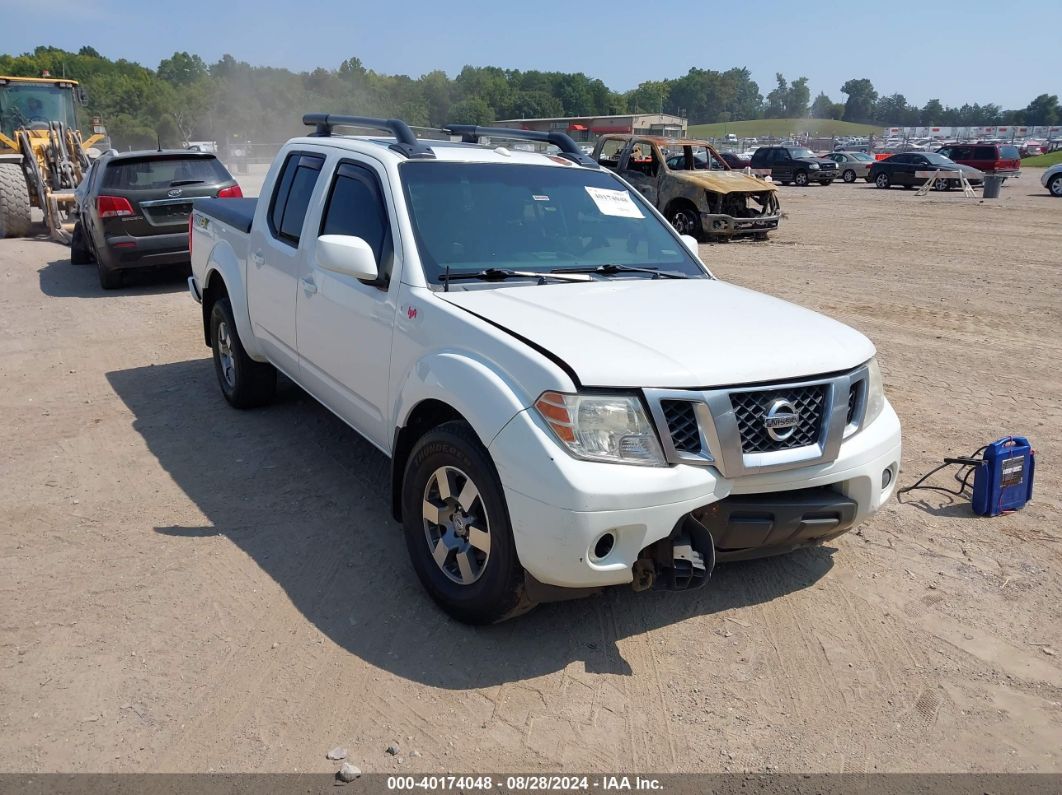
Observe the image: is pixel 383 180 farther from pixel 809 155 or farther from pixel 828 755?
pixel 809 155

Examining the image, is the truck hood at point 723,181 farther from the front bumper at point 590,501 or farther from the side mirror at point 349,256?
the front bumper at point 590,501

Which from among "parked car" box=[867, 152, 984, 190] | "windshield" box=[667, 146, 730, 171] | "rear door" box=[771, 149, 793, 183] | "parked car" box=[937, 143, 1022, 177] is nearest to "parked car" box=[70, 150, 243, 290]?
"windshield" box=[667, 146, 730, 171]

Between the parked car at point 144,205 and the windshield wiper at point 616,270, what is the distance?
8.29 metres

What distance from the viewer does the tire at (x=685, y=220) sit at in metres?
17.2

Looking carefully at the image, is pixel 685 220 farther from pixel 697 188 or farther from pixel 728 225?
pixel 728 225

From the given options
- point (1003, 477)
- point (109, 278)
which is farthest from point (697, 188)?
point (1003, 477)

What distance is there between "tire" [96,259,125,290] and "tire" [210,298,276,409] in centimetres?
570

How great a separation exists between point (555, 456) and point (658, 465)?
39cm

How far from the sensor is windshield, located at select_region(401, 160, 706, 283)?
4.20 metres

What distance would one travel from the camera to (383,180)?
4.34m

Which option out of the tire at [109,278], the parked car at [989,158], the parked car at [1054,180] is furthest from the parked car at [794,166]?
the tire at [109,278]

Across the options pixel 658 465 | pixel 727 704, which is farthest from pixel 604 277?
pixel 727 704

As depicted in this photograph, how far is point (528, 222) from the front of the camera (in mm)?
4477

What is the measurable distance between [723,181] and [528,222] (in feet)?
44.2
